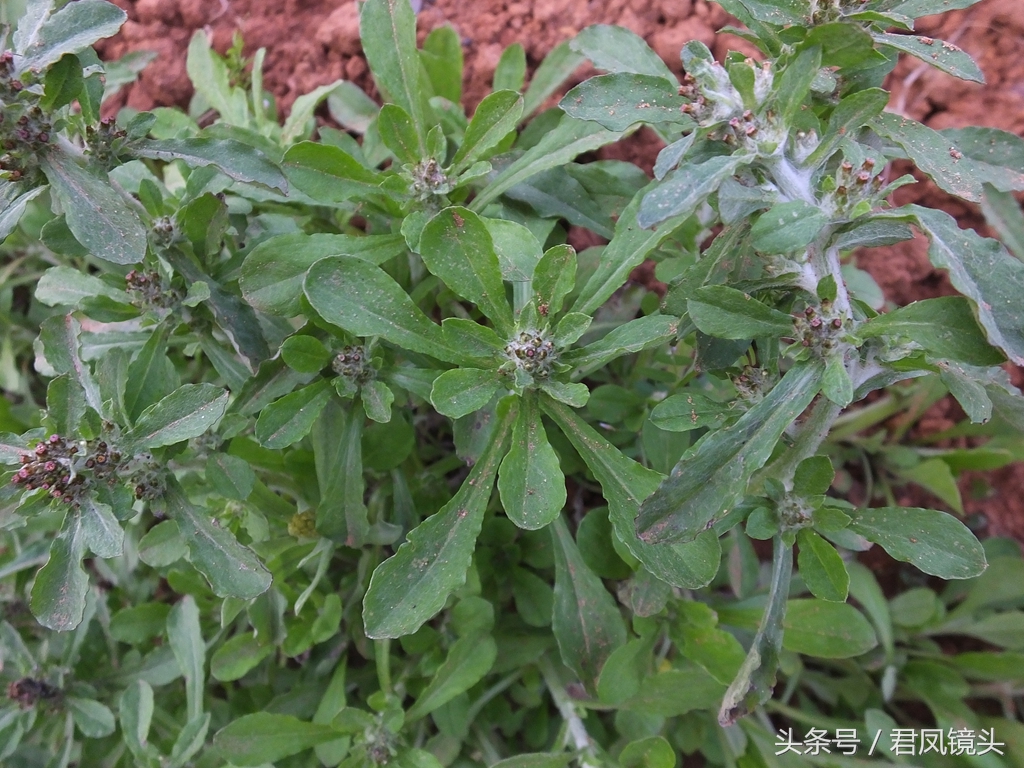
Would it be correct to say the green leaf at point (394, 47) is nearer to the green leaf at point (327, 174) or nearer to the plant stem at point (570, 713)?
the green leaf at point (327, 174)

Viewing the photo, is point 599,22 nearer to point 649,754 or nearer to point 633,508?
point 633,508

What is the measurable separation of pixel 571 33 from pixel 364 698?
2238mm

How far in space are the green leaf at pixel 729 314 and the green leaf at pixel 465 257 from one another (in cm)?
38

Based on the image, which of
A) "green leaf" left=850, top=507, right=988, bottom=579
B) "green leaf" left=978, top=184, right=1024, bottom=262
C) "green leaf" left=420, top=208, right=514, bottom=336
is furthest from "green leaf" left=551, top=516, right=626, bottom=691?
"green leaf" left=978, top=184, right=1024, bottom=262

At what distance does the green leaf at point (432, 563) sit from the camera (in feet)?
4.59

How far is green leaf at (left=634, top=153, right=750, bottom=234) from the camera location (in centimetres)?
111

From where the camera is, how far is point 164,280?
1544mm

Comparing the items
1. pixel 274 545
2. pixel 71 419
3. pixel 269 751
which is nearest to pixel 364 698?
pixel 269 751

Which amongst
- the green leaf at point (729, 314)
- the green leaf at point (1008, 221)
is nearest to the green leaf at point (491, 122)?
the green leaf at point (729, 314)

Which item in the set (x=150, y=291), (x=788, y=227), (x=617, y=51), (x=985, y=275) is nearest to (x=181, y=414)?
(x=150, y=291)

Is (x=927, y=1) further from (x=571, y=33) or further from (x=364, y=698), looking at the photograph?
(x=364, y=698)

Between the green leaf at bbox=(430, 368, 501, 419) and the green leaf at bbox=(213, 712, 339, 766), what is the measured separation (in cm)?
95

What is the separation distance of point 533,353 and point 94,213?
0.83m

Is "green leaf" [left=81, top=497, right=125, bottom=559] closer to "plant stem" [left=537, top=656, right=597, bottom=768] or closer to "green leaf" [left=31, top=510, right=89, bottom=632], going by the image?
"green leaf" [left=31, top=510, right=89, bottom=632]
